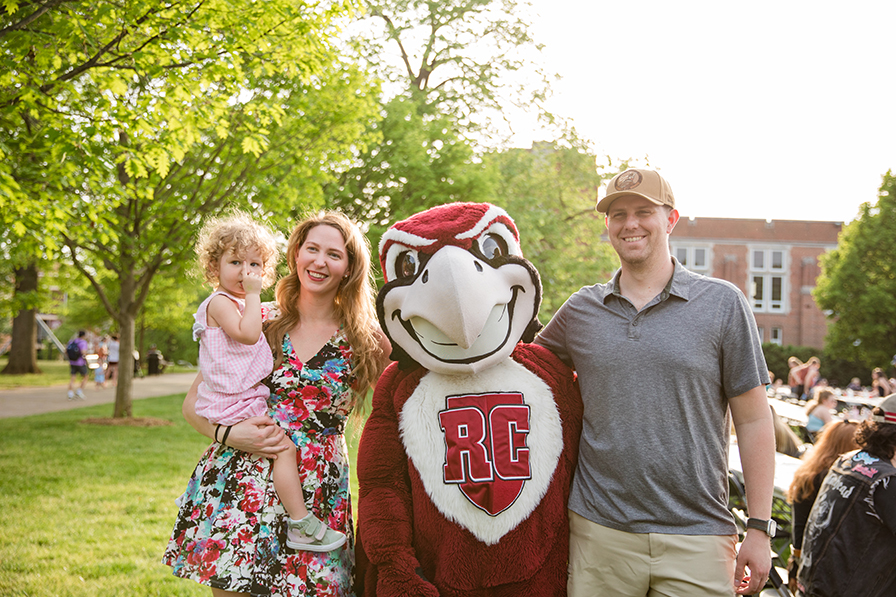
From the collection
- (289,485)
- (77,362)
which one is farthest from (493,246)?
(77,362)

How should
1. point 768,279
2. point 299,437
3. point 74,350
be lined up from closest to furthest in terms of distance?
point 299,437 < point 74,350 < point 768,279

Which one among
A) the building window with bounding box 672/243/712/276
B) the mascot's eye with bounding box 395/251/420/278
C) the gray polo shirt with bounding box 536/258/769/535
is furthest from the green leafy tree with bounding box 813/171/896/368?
the mascot's eye with bounding box 395/251/420/278

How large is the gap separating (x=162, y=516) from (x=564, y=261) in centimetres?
1349

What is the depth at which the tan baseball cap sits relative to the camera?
2473mm

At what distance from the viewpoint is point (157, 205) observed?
1036 centimetres

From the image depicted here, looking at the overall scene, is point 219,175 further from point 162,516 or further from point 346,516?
point 346,516

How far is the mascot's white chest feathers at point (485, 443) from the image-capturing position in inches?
92.0

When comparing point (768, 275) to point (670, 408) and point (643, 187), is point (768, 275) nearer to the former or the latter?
point (643, 187)

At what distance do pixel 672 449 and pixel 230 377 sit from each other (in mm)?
1725

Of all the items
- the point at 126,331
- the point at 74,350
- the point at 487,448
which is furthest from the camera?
the point at 74,350

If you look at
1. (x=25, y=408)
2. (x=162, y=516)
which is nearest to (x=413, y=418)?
(x=162, y=516)

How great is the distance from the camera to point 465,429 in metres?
2.38

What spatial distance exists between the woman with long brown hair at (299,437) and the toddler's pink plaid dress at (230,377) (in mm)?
64

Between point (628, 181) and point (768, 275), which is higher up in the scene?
point (768, 275)
